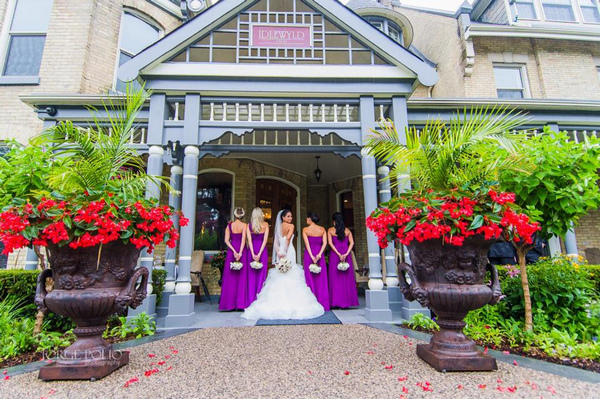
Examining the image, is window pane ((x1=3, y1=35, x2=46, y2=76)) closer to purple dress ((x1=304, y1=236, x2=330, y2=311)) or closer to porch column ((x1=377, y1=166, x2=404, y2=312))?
purple dress ((x1=304, y1=236, x2=330, y2=311))

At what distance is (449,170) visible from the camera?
9.09ft

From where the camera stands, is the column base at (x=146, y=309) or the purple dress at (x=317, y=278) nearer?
the column base at (x=146, y=309)

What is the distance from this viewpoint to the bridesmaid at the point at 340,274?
5461 millimetres

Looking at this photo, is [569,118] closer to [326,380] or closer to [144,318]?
[326,380]

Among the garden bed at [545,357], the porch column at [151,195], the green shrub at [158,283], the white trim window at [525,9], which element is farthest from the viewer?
the white trim window at [525,9]

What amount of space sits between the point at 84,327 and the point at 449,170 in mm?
3585

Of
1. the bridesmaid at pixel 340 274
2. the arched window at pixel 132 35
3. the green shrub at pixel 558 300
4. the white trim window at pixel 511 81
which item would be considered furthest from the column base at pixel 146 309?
the white trim window at pixel 511 81

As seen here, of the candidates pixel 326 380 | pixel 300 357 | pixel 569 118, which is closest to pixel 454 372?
pixel 326 380

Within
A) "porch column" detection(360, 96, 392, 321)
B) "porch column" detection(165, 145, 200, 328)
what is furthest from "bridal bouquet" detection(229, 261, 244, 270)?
"porch column" detection(360, 96, 392, 321)

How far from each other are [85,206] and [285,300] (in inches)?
134

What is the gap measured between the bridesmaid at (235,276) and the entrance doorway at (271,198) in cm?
266

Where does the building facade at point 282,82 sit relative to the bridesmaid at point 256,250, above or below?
above

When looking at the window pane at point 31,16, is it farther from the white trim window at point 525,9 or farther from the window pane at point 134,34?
the white trim window at point 525,9

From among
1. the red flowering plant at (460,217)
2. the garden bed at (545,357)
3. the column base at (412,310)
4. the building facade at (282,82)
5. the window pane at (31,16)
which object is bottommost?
the garden bed at (545,357)
